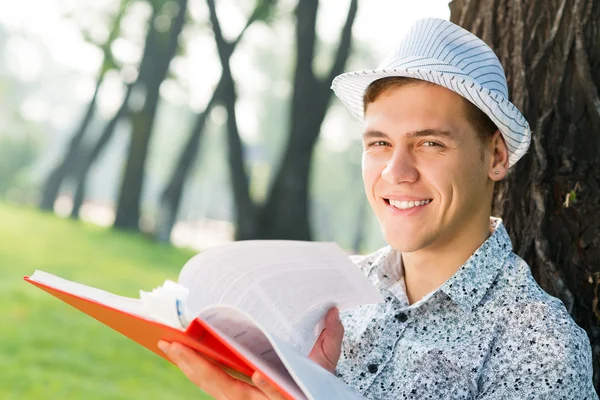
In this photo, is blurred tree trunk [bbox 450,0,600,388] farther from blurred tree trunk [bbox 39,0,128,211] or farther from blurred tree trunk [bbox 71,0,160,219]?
blurred tree trunk [bbox 39,0,128,211]

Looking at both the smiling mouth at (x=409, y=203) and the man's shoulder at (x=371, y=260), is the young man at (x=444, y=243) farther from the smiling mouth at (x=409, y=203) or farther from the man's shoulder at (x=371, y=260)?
the man's shoulder at (x=371, y=260)

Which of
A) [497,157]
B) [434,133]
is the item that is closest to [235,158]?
[497,157]

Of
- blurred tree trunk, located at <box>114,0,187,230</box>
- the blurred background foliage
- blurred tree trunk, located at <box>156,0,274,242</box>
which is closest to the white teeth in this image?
the blurred background foliage

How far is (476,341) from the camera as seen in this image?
1.93 m

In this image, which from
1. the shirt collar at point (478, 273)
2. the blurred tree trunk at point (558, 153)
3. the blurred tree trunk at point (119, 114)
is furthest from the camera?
the blurred tree trunk at point (119, 114)

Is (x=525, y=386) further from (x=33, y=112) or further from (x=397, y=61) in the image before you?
(x=33, y=112)

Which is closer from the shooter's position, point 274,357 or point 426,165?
point 274,357

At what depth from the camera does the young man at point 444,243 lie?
1889 millimetres

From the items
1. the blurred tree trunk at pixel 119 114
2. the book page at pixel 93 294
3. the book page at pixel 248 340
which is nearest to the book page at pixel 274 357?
the book page at pixel 248 340

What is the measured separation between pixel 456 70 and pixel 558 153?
2.48ft

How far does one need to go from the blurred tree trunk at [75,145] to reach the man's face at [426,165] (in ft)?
52.3

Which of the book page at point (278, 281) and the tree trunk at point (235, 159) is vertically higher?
the book page at point (278, 281)

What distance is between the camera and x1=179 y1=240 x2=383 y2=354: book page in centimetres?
175

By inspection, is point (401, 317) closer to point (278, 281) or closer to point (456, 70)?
point (278, 281)
